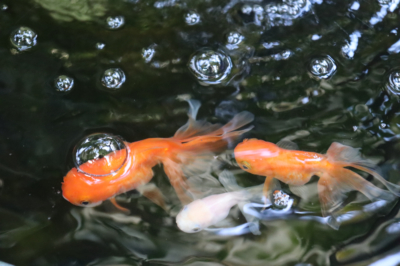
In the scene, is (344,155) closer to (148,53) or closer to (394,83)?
(394,83)

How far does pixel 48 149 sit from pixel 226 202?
2.49 ft

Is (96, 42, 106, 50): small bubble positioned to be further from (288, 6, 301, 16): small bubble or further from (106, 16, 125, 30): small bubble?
(288, 6, 301, 16): small bubble

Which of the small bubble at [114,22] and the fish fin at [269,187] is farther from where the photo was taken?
the small bubble at [114,22]

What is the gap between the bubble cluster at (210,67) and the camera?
158 centimetres

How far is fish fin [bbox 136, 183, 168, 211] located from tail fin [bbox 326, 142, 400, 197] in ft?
2.25

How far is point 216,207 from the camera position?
4.54 ft

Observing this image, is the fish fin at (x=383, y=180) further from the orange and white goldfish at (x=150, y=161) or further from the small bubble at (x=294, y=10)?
the small bubble at (x=294, y=10)

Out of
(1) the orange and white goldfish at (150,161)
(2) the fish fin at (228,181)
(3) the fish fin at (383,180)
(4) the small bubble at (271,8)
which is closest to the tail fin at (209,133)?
(1) the orange and white goldfish at (150,161)

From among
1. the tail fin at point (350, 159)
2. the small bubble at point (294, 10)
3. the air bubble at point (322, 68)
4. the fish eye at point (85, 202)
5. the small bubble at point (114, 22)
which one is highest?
the small bubble at point (294, 10)

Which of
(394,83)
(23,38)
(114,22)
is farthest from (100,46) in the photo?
(394,83)

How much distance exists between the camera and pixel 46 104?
59.9 inches

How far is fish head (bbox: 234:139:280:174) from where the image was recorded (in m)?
1.39

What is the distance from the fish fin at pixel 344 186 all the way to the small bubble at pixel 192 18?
923 mm

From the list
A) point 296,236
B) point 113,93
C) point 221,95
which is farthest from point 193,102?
point 296,236
